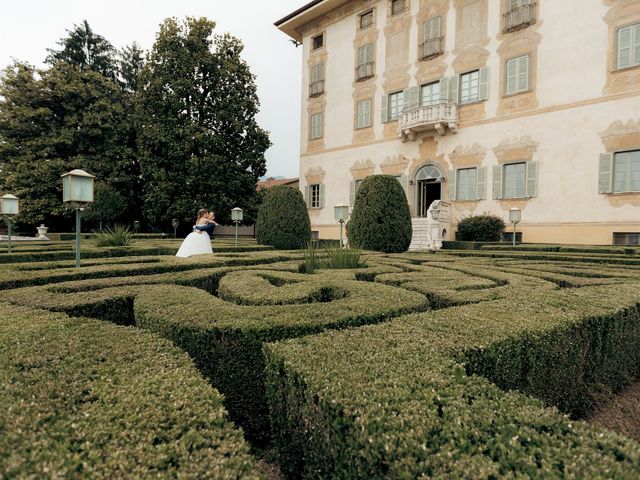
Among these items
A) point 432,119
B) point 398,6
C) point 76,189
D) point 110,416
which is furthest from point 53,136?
point 110,416

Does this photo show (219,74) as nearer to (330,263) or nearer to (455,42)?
(455,42)

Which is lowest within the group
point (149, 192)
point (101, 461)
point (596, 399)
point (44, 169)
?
point (596, 399)

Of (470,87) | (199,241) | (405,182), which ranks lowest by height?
(199,241)

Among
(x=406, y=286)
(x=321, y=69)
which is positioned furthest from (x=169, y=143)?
(x=406, y=286)

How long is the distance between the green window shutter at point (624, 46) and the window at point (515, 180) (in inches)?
173

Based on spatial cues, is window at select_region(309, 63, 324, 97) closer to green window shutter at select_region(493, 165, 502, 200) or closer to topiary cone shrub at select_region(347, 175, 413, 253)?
green window shutter at select_region(493, 165, 502, 200)

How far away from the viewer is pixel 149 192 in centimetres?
1980

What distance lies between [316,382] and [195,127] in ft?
66.6

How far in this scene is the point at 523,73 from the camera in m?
15.1

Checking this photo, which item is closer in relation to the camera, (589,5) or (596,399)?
(596,399)

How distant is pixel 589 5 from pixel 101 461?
18.7m

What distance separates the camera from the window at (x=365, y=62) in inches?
782

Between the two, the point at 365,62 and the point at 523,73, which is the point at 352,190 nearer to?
the point at 365,62

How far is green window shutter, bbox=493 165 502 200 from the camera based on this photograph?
1563cm
